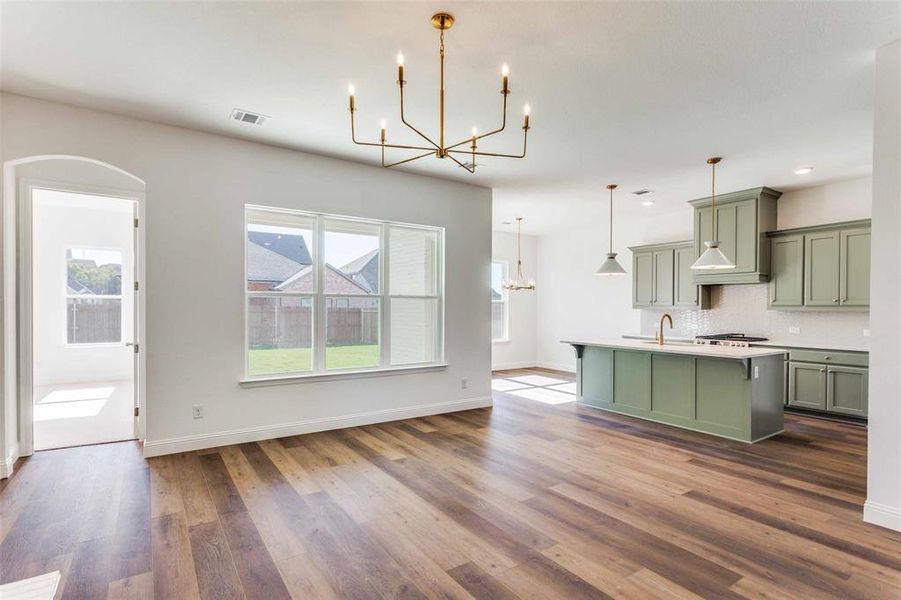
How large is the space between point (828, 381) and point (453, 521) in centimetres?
515

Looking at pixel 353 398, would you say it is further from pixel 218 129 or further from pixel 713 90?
pixel 713 90

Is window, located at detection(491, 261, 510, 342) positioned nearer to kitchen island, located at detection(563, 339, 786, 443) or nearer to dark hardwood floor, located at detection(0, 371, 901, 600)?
kitchen island, located at detection(563, 339, 786, 443)

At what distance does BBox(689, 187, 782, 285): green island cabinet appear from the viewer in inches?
236

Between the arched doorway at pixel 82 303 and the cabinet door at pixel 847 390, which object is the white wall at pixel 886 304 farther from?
the arched doorway at pixel 82 303

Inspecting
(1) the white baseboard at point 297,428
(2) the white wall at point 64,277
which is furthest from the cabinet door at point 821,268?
(2) the white wall at point 64,277

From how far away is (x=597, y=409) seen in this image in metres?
5.94

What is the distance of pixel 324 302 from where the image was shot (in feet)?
16.3

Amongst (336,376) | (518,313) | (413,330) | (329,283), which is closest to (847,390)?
(413,330)

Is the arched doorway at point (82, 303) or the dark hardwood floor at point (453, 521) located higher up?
the arched doorway at point (82, 303)

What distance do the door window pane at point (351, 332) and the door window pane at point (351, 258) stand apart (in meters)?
0.14

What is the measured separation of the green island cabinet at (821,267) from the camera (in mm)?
5340

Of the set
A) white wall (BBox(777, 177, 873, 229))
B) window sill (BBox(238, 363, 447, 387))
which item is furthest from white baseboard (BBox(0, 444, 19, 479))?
white wall (BBox(777, 177, 873, 229))

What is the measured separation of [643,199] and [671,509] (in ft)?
15.9

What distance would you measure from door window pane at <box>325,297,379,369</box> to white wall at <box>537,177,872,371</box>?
5.01 metres
